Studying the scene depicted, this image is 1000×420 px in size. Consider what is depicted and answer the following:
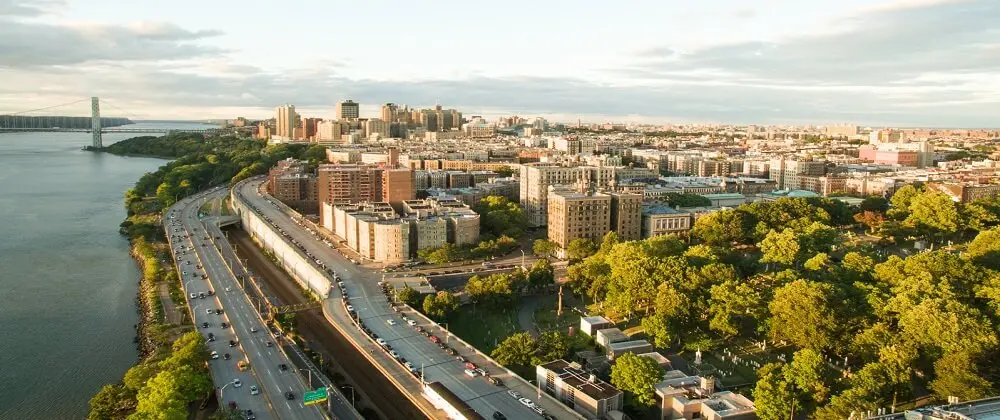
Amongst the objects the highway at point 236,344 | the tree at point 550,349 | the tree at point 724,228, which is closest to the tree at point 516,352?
the tree at point 550,349

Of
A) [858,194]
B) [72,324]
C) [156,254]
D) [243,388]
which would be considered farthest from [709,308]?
[858,194]

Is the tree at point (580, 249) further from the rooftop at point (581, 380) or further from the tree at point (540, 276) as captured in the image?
the rooftop at point (581, 380)

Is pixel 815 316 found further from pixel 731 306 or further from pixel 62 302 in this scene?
pixel 62 302

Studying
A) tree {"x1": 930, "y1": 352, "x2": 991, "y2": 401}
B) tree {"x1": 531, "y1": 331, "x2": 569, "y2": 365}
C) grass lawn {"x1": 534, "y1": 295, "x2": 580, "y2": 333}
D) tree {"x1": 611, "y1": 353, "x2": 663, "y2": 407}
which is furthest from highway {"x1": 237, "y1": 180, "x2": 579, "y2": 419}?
tree {"x1": 930, "y1": 352, "x2": 991, "y2": 401}

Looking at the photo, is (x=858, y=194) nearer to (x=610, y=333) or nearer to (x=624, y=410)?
(x=610, y=333)

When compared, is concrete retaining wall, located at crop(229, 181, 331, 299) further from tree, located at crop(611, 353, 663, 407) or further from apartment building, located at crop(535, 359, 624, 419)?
tree, located at crop(611, 353, 663, 407)
